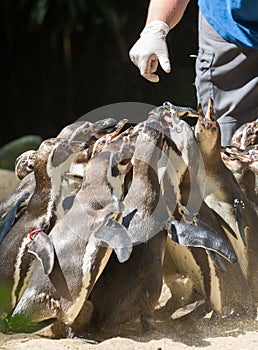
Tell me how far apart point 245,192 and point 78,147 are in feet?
2.12

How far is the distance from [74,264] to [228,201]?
2.11ft

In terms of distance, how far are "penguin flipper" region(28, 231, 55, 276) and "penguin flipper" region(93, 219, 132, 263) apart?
0.46 ft

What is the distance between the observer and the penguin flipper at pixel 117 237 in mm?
2250

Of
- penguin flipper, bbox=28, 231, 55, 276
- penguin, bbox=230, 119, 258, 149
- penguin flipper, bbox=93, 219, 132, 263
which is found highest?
penguin flipper, bbox=93, 219, 132, 263

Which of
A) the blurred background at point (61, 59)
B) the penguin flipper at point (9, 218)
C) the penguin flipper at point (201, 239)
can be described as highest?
the penguin flipper at point (9, 218)

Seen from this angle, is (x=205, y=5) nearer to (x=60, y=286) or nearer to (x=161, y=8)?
(x=161, y=8)

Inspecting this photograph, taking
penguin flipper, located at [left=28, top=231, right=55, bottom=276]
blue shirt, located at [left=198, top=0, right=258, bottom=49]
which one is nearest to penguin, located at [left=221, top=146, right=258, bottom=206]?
blue shirt, located at [left=198, top=0, right=258, bottom=49]

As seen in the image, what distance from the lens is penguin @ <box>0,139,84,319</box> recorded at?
2541 mm

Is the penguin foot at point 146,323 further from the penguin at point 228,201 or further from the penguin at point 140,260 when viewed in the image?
the penguin at point 228,201

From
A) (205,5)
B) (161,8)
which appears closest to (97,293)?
(161,8)

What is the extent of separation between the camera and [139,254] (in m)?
2.45

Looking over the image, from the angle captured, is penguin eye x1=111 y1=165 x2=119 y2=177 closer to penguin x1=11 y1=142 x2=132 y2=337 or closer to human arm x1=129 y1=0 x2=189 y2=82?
penguin x1=11 y1=142 x2=132 y2=337

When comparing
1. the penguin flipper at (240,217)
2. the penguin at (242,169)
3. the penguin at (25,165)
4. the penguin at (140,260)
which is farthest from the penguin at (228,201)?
the penguin at (25,165)

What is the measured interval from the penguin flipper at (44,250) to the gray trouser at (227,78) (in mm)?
1254
